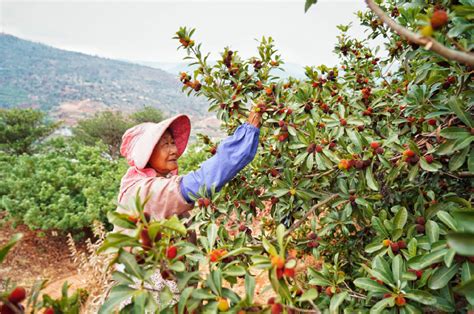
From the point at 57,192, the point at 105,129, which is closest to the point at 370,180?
the point at 57,192

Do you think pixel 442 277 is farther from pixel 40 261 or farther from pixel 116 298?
pixel 40 261

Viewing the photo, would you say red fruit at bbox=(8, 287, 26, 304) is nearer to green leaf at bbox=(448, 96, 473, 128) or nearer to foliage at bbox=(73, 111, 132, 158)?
green leaf at bbox=(448, 96, 473, 128)

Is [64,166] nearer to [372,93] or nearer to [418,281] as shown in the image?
[372,93]

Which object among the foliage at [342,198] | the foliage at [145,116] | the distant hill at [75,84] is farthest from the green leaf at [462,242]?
the distant hill at [75,84]

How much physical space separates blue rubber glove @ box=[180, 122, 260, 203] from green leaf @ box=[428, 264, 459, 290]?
30.5 inches

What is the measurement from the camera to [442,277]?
741 mm

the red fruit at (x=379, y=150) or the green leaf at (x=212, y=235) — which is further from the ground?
the red fruit at (x=379, y=150)

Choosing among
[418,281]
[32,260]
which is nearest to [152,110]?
[32,260]

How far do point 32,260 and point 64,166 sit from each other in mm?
1695

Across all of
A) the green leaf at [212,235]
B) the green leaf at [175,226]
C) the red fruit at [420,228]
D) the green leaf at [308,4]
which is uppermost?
the green leaf at [308,4]

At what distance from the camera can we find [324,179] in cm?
144

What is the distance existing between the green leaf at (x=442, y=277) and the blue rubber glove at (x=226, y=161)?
2.54 ft

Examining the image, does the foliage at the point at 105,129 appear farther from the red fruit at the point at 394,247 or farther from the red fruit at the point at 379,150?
the red fruit at the point at 394,247

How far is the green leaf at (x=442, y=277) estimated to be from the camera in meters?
0.73
